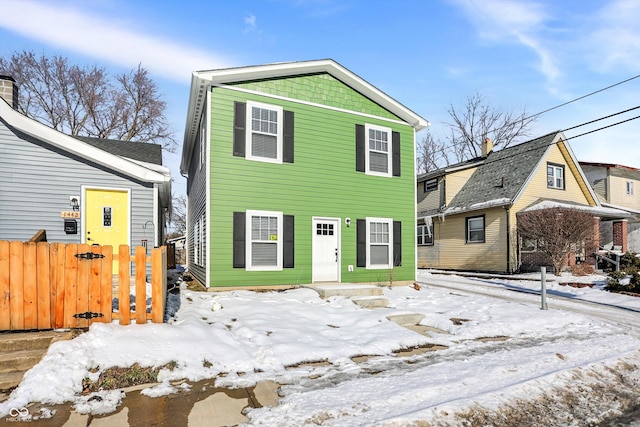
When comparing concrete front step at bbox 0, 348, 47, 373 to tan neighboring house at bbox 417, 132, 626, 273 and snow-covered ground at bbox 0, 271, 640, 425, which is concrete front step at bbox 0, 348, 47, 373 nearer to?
snow-covered ground at bbox 0, 271, 640, 425

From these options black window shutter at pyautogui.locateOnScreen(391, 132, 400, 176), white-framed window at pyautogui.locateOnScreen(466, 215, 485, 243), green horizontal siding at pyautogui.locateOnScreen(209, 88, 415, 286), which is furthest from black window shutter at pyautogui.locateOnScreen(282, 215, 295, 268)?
white-framed window at pyautogui.locateOnScreen(466, 215, 485, 243)

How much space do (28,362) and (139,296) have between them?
4.62ft

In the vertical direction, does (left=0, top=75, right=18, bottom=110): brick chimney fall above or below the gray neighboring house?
above

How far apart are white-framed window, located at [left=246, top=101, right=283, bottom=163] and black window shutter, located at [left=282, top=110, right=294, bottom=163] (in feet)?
0.39

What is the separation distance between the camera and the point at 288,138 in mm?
10695

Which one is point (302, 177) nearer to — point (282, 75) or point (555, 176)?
point (282, 75)

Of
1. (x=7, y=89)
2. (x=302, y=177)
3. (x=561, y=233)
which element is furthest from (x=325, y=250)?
(x=561, y=233)

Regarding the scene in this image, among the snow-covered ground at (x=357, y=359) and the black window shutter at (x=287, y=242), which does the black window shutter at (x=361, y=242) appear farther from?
the snow-covered ground at (x=357, y=359)

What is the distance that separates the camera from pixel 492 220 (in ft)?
58.3

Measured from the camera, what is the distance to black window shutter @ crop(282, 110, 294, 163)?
10633mm

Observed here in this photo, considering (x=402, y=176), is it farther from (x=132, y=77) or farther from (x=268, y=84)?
(x=132, y=77)

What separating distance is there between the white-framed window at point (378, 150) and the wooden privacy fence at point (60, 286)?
8.25 metres

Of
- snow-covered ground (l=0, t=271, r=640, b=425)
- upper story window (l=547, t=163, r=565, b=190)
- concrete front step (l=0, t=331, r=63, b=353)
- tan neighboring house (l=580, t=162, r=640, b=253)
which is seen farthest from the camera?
tan neighboring house (l=580, t=162, r=640, b=253)

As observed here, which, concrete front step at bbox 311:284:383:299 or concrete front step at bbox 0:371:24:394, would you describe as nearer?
concrete front step at bbox 0:371:24:394
